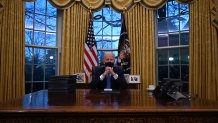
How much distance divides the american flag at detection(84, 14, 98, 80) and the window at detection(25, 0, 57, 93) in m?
0.82

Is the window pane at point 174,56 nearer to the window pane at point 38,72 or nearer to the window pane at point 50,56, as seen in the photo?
the window pane at point 50,56

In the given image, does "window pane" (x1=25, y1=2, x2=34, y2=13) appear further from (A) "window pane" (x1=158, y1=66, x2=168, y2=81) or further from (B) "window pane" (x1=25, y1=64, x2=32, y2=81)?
(A) "window pane" (x1=158, y1=66, x2=168, y2=81)

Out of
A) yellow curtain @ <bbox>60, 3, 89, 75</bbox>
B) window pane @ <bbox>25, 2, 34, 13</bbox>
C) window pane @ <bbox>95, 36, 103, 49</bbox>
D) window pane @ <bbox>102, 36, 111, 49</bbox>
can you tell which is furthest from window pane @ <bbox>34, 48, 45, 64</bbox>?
window pane @ <bbox>102, 36, 111, 49</bbox>

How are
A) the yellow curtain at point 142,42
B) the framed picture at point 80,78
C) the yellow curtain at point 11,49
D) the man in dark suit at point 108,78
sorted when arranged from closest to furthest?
1. the man in dark suit at point 108,78
2. the yellow curtain at point 11,49
3. the framed picture at point 80,78
4. the yellow curtain at point 142,42

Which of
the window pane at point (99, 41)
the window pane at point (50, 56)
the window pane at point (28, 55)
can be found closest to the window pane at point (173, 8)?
the window pane at point (99, 41)

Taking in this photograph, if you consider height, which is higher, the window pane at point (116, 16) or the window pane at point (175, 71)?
the window pane at point (116, 16)

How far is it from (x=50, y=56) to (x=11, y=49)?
112 centimetres

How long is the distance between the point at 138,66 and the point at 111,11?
1569 mm

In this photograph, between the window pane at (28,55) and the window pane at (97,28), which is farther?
the window pane at (97,28)

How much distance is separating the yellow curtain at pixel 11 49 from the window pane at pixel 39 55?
1.91 ft

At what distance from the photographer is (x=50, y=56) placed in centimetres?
520

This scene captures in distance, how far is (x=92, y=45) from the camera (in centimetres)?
496

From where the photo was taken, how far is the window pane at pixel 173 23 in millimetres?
5023
